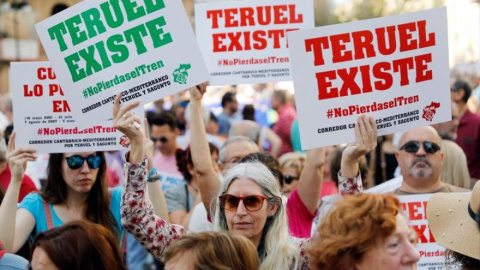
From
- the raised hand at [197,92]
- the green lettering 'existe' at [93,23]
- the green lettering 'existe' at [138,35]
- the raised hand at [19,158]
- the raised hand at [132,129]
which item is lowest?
the raised hand at [19,158]

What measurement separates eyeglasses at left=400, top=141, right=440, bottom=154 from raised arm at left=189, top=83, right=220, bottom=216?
155cm

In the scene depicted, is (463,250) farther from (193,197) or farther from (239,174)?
(193,197)

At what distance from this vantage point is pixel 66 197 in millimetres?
6496

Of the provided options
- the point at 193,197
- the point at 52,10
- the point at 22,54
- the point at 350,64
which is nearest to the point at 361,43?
the point at 350,64

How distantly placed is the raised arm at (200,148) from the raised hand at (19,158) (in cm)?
101

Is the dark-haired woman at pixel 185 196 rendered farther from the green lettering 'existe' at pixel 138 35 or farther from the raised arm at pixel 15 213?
the green lettering 'existe' at pixel 138 35

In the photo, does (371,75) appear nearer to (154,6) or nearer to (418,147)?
(154,6)

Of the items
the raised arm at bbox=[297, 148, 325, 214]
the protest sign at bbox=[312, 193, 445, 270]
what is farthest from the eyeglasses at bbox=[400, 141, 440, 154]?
the raised arm at bbox=[297, 148, 325, 214]

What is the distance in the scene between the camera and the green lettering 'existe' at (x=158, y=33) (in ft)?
19.6

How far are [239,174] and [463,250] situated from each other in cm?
124

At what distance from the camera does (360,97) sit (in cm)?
566

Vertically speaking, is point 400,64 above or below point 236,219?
above

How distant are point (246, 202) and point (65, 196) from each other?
5.99 ft

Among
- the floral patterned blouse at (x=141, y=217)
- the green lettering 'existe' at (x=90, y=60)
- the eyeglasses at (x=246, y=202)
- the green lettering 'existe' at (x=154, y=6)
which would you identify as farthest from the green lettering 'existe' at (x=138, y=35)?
the eyeglasses at (x=246, y=202)
